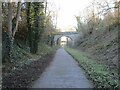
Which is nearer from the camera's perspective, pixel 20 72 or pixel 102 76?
pixel 102 76

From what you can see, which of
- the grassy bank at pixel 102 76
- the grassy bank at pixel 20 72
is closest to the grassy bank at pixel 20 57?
the grassy bank at pixel 20 72

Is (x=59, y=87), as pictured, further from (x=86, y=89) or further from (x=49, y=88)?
(x=86, y=89)

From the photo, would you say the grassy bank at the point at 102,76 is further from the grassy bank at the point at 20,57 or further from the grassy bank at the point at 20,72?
the grassy bank at the point at 20,57

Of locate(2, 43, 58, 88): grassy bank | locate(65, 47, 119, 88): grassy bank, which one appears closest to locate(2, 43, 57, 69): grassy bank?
locate(2, 43, 58, 88): grassy bank

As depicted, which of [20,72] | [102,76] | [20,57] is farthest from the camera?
[20,57]

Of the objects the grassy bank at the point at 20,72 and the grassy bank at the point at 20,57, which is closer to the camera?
the grassy bank at the point at 20,72

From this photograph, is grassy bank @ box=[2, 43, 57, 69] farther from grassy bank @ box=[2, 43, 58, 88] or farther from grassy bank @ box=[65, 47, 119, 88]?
grassy bank @ box=[65, 47, 119, 88]

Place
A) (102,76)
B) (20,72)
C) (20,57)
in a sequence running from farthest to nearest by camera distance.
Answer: (20,57) → (20,72) → (102,76)

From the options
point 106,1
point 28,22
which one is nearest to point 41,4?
point 28,22

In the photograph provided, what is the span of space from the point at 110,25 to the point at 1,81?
59.4ft

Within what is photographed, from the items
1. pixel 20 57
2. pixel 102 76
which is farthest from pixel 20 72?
pixel 20 57

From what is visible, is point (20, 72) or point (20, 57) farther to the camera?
point (20, 57)

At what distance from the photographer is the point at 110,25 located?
833 inches

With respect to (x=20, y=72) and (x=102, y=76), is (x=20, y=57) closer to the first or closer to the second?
(x=20, y=72)
